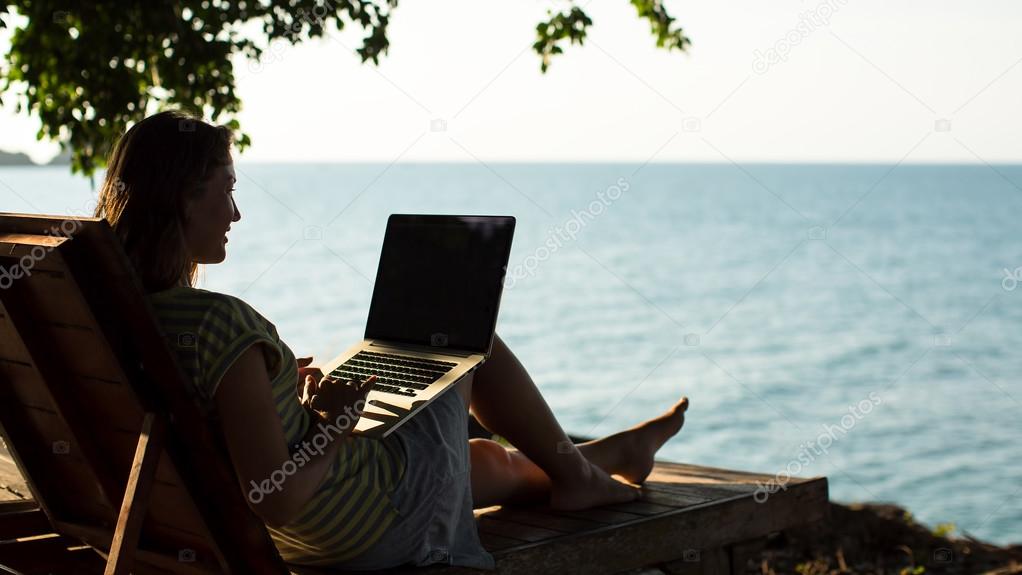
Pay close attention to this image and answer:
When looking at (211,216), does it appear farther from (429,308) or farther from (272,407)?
(429,308)

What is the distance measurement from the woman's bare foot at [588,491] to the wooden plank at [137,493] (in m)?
1.18

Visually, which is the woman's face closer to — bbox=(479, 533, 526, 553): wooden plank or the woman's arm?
the woman's arm

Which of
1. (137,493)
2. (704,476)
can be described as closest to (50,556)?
(137,493)

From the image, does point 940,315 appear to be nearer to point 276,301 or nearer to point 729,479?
point 276,301

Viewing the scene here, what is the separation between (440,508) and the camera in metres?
2.44

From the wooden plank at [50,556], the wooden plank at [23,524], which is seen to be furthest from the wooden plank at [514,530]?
the wooden plank at [23,524]

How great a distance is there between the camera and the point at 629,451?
10.5ft

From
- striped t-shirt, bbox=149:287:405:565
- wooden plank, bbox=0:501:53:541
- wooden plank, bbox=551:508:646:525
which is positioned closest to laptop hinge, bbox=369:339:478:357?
striped t-shirt, bbox=149:287:405:565

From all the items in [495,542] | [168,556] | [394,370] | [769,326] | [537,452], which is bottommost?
[168,556]

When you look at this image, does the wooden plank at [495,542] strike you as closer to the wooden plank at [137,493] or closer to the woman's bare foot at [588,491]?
the woman's bare foot at [588,491]

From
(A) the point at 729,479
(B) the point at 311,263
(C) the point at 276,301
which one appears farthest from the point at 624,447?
(B) the point at 311,263

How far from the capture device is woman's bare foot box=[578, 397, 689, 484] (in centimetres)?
316

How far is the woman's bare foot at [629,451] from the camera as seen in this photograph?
125 inches

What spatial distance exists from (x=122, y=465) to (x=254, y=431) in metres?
0.46
